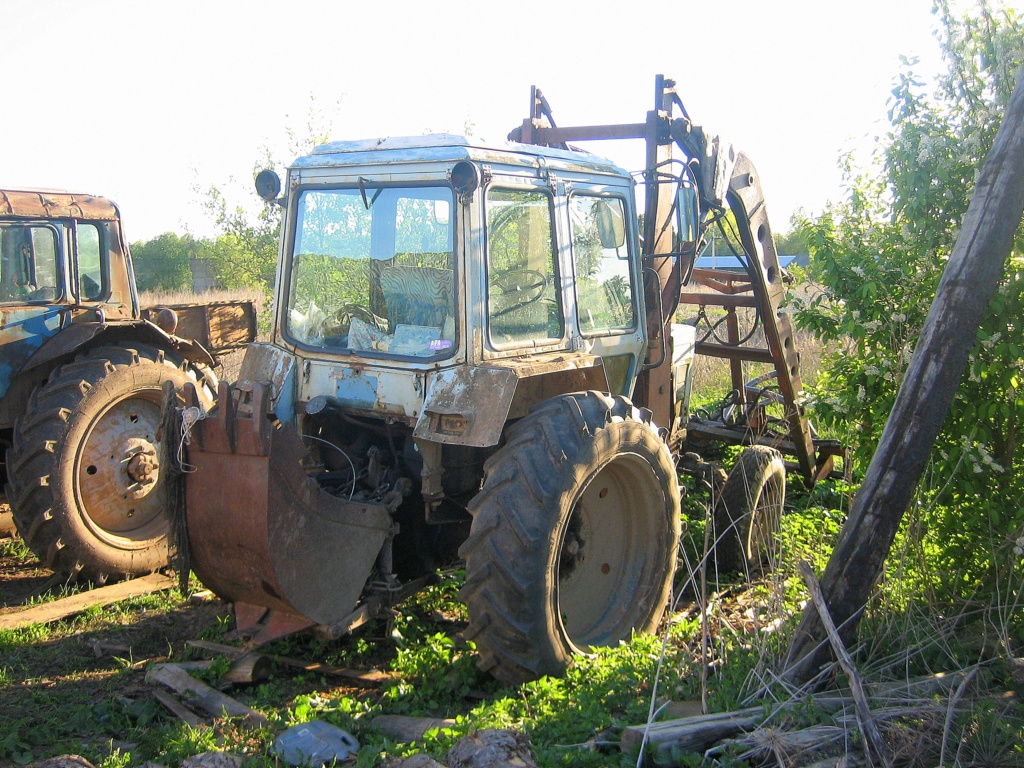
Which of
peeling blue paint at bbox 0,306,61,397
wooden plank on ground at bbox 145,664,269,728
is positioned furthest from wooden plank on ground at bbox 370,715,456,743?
peeling blue paint at bbox 0,306,61,397

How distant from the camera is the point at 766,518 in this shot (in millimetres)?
5738

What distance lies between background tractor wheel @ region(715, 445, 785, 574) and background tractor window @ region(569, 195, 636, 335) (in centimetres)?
135

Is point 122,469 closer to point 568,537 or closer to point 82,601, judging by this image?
point 82,601

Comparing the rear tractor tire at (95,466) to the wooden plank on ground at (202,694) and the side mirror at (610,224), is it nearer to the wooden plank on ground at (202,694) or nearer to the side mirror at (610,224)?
the wooden plank on ground at (202,694)

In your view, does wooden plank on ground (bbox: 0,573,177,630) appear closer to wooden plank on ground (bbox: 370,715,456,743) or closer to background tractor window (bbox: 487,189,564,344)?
wooden plank on ground (bbox: 370,715,456,743)

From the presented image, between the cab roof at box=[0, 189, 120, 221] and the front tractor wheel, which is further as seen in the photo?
the cab roof at box=[0, 189, 120, 221]

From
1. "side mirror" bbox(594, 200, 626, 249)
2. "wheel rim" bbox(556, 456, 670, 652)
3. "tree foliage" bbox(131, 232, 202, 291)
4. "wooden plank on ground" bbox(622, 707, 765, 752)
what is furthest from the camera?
"tree foliage" bbox(131, 232, 202, 291)

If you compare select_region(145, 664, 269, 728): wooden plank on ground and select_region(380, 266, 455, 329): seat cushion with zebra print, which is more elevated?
select_region(380, 266, 455, 329): seat cushion with zebra print

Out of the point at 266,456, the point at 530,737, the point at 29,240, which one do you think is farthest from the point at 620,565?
the point at 29,240

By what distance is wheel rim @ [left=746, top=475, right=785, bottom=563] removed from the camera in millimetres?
5699

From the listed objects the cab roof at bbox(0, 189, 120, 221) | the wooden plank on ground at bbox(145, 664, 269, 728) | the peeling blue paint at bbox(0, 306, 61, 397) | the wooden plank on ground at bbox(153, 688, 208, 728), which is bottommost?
the wooden plank on ground at bbox(153, 688, 208, 728)

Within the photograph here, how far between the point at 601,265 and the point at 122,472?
3.73 meters

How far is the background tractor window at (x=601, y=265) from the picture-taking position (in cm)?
475

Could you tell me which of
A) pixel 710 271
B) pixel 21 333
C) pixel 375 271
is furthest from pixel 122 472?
pixel 710 271
